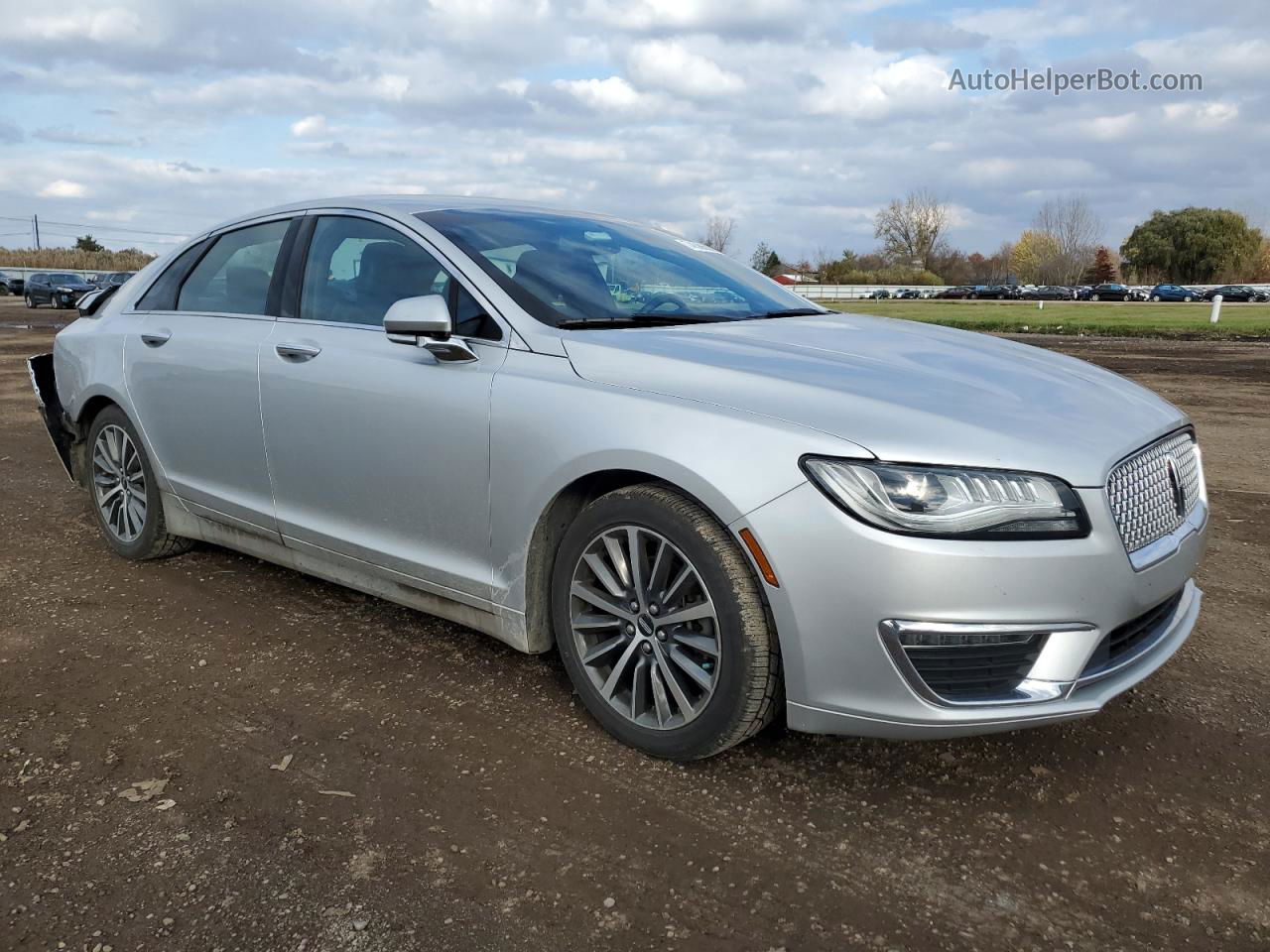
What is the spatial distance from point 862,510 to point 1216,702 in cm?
175

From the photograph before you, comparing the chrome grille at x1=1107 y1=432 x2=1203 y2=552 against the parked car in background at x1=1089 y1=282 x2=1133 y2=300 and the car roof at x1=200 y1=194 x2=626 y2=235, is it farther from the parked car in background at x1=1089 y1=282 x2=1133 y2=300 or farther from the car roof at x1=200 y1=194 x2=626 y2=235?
the parked car in background at x1=1089 y1=282 x2=1133 y2=300

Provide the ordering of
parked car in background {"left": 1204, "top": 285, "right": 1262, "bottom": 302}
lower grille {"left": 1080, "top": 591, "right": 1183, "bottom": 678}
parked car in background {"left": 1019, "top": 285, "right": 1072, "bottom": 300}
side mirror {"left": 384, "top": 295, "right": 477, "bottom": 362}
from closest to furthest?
1. lower grille {"left": 1080, "top": 591, "right": 1183, "bottom": 678}
2. side mirror {"left": 384, "top": 295, "right": 477, "bottom": 362}
3. parked car in background {"left": 1204, "top": 285, "right": 1262, "bottom": 302}
4. parked car in background {"left": 1019, "top": 285, "right": 1072, "bottom": 300}

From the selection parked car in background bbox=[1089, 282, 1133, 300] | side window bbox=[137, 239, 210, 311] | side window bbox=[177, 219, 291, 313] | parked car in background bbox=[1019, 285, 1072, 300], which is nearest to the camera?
side window bbox=[177, 219, 291, 313]

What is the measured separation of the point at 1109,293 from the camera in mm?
72000

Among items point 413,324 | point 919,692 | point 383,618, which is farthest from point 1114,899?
point 383,618

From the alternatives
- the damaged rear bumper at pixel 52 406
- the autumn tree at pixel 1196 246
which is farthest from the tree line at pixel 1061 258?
the damaged rear bumper at pixel 52 406

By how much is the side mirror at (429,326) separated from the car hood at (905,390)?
0.37 metres

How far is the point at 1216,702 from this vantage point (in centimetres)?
330

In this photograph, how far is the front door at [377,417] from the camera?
3184mm

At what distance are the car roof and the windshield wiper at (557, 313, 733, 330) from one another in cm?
89

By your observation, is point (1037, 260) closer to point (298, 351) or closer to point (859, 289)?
point (859, 289)

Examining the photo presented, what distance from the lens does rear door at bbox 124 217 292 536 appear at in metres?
3.94

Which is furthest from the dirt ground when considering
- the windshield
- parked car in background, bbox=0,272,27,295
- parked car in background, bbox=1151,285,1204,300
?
parked car in background, bbox=1151,285,1204,300

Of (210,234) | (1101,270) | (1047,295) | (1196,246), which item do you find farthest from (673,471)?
(1101,270)
